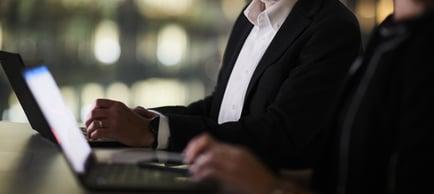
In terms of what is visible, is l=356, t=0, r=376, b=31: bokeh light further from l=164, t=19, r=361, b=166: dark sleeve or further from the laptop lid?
the laptop lid

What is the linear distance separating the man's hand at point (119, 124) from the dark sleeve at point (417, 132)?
716 millimetres

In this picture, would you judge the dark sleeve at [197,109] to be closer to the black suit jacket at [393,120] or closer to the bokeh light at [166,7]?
the black suit jacket at [393,120]

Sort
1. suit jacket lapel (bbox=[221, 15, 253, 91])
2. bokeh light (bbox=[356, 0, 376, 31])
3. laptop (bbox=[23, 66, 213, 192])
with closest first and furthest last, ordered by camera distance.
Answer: laptop (bbox=[23, 66, 213, 192]), suit jacket lapel (bbox=[221, 15, 253, 91]), bokeh light (bbox=[356, 0, 376, 31])

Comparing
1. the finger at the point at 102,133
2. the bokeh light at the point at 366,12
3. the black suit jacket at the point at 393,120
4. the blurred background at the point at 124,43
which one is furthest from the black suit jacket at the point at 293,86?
the bokeh light at the point at 366,12

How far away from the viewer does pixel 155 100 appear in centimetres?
346

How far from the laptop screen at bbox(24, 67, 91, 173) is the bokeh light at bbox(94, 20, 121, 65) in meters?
1.85

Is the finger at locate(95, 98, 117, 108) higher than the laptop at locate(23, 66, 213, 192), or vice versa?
the laptop at locate(23, 66, 213, 192)

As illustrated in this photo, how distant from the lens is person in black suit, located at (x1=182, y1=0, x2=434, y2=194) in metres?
0.92

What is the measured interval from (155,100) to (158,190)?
2404 mm

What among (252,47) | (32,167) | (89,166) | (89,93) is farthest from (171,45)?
(89,166)

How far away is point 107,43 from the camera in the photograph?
130 inches

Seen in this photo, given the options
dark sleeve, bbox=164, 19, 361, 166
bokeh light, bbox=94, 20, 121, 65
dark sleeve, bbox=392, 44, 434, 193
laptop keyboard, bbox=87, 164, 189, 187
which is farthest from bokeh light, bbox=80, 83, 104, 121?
dark sleeve, bbox=392, 44, 434, 193

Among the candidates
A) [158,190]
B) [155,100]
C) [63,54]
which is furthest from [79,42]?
[158,190]

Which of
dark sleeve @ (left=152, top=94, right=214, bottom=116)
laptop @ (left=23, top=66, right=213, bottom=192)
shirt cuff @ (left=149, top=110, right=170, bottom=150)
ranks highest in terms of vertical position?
laptop @ (left=23, top=66, right=213, bottom=192)
